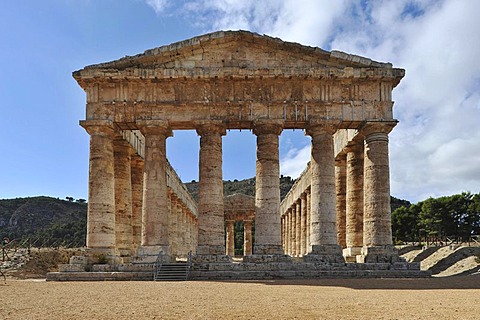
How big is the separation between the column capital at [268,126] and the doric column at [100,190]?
25.4ft

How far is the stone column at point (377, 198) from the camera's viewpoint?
25.5m

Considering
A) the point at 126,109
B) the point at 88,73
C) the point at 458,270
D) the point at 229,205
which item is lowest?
the point at 458,270

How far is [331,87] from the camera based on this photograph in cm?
2686

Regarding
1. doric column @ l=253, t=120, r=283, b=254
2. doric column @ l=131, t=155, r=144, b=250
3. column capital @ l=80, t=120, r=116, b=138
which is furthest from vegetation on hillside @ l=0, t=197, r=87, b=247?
doric column @ l=253, t=120, r=283, b=254

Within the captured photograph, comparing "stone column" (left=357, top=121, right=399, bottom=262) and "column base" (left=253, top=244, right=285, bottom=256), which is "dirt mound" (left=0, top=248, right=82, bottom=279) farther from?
"stone column" (left=357, top=121, right=399, bottom=262)

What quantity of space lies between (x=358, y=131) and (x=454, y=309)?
16526 mm

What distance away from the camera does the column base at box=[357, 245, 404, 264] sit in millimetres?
25047

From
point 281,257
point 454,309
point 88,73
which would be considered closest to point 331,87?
point 281,257

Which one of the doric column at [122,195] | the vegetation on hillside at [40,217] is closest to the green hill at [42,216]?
the vegetation on hillside at [40,217]

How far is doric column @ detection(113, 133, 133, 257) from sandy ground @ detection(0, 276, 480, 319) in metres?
11.6

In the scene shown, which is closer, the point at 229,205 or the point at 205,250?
the point at 205,250

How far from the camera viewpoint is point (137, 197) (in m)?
32.3

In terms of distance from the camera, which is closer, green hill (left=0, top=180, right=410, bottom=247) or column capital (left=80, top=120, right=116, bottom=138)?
column capital (left=80, top=120, right=116, bottom=138)

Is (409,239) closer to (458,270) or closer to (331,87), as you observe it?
(458,270)
